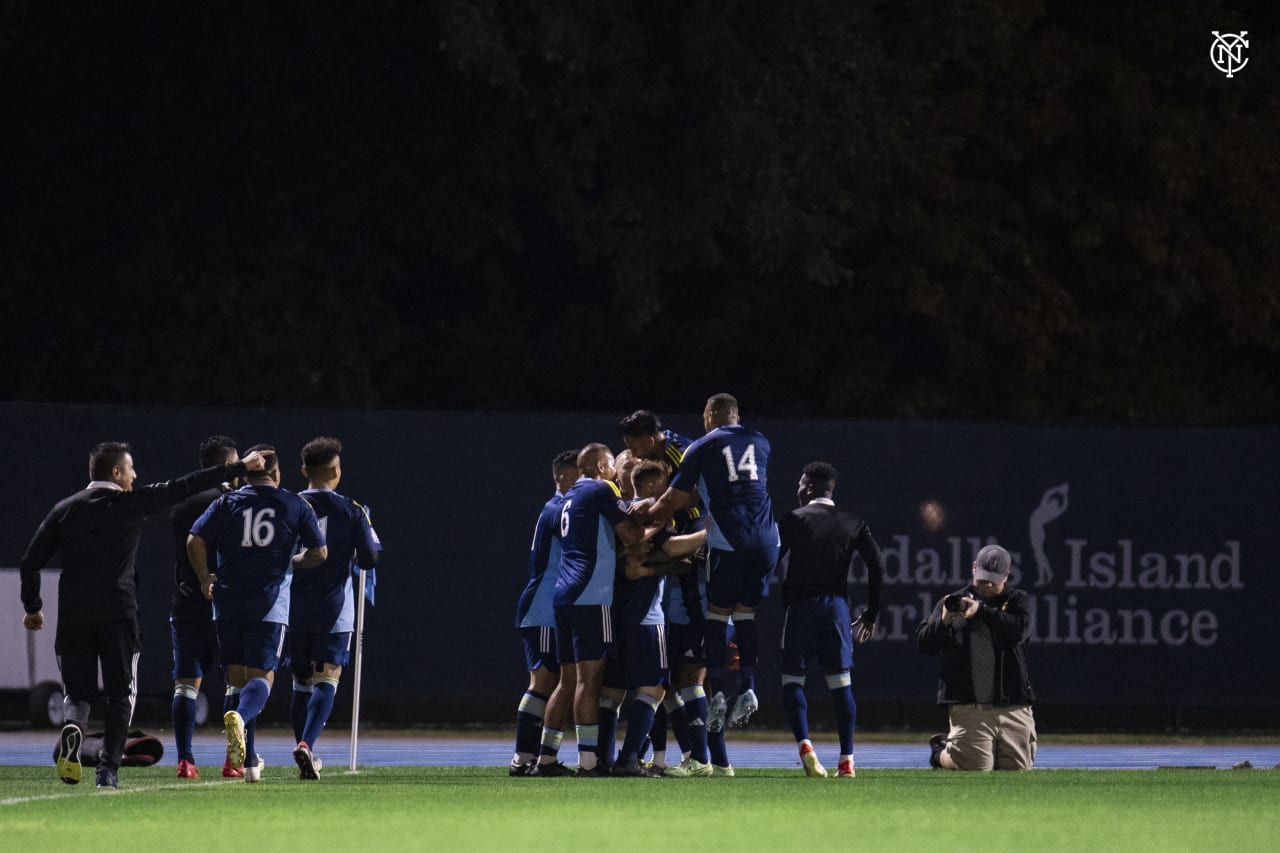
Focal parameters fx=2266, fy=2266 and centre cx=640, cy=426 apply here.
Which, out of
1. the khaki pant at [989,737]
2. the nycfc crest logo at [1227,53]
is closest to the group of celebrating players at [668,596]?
the khaki pant at [989,737]

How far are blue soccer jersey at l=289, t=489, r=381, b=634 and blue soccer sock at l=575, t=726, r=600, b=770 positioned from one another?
1.70m

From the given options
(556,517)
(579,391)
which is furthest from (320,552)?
(579,391)

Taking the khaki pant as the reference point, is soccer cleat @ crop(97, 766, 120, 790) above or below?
below

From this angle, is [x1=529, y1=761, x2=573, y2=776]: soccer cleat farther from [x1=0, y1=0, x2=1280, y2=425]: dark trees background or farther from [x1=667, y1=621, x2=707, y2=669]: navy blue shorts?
[x1=0, y1=0, x2=1280, y2=425]: dark trees background

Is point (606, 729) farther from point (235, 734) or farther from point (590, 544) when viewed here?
point (235, 734)

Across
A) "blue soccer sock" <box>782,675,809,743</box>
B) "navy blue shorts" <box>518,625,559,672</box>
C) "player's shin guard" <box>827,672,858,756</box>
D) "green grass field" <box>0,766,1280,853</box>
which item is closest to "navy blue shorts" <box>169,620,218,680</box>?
"green grass field" <box>0,766,1280,853</box>

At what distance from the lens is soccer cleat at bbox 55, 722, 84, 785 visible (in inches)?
535

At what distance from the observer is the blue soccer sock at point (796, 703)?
15750 mm

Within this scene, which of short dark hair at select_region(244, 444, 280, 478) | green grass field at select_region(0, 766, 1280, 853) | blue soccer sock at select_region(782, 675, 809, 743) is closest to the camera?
green grass field at select_region(0, 766, 1280, 853)

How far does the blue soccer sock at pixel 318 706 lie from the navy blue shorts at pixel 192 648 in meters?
1.27

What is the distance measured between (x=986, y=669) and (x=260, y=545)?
212 inches

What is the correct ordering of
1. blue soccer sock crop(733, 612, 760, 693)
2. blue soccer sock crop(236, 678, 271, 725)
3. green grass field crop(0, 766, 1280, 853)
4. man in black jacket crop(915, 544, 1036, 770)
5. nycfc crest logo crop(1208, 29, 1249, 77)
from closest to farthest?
green grass field crop(0, 766, 1280, 853) < blue soccer sock crop(236, 678, 271, 725) < blue soccer sock crop(733, 612, 760, 693) < man in black jacket crop(915, 544, 1036, 770) < nycfc crest logo crop(1208, 29, 1249, 77)

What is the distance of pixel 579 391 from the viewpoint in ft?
97.3

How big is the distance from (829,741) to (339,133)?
32.7ft
